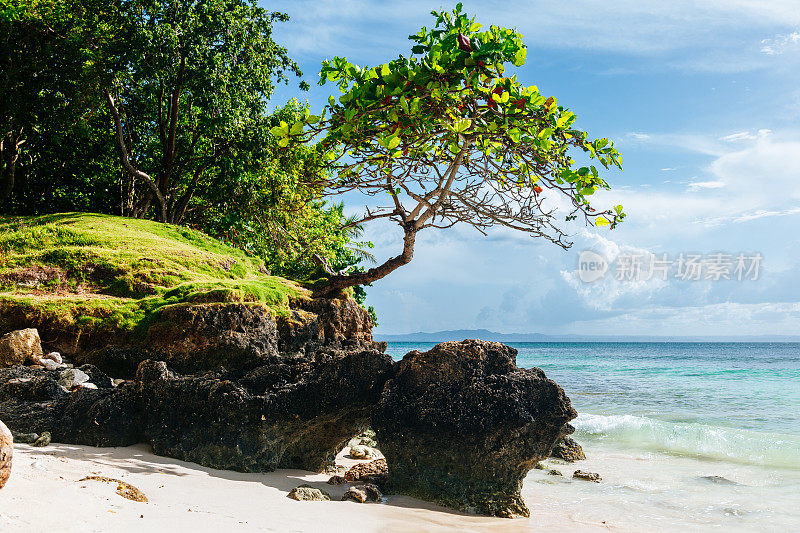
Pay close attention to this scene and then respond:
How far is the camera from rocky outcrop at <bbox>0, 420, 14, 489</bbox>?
3.26 m

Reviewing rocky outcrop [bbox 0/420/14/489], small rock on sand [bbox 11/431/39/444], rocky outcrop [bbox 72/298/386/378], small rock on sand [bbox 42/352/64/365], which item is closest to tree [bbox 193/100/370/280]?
rocky outcrop [bbox 72/298/386/378]

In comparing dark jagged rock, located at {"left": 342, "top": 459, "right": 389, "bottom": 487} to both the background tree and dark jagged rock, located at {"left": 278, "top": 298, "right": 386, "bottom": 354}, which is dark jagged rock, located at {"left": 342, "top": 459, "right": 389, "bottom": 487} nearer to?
dark jagged rock, located at {"left": 278, "top": 298, "right": 386, "bottom": 354}

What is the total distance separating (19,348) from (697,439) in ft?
39.0

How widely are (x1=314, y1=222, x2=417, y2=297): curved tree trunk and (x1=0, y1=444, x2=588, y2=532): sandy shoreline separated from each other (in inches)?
127

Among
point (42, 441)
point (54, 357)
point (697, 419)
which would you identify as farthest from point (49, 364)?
point (697, 419)

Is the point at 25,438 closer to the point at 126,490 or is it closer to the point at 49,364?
the point at 49,364

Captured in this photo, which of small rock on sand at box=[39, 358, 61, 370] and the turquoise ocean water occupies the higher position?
small rock on sand at box=[39, 358, 61, 370]

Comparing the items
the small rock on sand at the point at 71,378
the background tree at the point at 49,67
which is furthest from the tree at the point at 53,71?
the small rock on sand at the point at 71,378

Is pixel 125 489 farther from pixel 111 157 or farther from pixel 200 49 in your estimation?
pixel 111 157

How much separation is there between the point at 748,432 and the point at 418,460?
9782mm

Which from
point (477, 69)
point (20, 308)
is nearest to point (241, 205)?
point (20, 308)

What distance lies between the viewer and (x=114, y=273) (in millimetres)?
8961

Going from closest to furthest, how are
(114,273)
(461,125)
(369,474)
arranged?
(461,125) < (369,474) < (114,273)

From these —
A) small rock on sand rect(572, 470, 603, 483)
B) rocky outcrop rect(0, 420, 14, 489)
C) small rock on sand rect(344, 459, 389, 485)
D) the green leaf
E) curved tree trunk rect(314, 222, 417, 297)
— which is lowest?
small rock on sand rect(572, 470, 603, 483)
